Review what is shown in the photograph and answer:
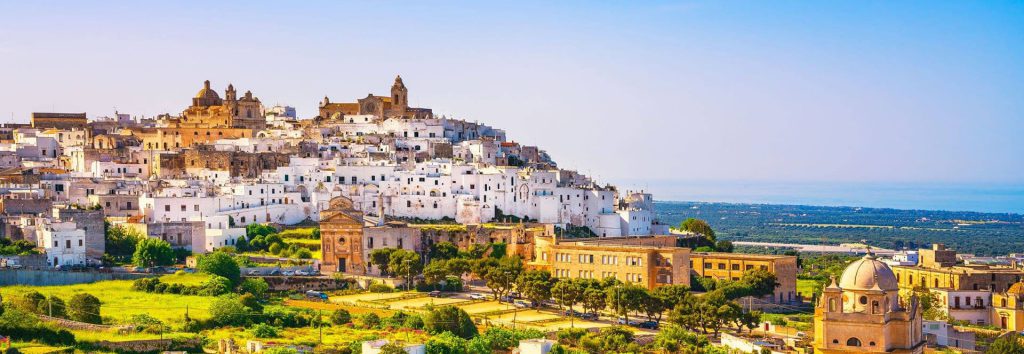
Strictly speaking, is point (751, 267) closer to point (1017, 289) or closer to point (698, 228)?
point (1017, 289)

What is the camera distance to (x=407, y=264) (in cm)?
5891

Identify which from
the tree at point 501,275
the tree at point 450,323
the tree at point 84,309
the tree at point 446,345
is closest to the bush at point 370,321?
the tree at point 450,323

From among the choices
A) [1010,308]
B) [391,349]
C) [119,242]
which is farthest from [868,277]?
[119,242]

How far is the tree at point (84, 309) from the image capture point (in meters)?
44.5

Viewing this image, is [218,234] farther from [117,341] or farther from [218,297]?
[117,341]

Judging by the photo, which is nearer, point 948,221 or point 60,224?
point 60,224

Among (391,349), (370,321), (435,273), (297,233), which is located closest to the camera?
(391,349)

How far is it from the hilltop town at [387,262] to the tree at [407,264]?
15cm

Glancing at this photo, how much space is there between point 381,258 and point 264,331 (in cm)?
1579

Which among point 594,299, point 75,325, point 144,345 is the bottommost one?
point 144,345

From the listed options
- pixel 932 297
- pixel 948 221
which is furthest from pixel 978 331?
pixel 948 221

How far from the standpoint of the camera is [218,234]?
62156 millimetres

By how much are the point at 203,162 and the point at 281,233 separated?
10037 mm

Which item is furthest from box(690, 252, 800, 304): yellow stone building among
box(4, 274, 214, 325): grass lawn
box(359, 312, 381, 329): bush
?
box(4, 274, 214, 325): grass lawn
